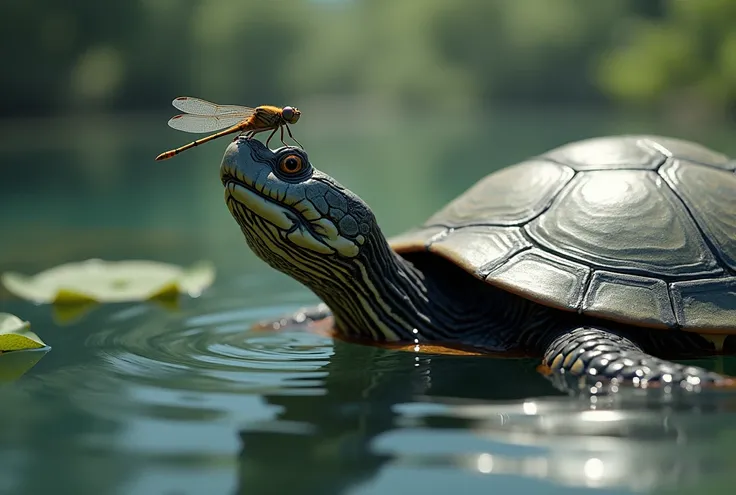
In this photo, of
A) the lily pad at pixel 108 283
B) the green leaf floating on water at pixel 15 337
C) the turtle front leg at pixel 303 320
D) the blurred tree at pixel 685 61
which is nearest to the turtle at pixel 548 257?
the turtle front leg at pixel 303 320

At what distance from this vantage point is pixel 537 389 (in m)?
2.77

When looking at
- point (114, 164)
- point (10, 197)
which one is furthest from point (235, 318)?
point (114, 164)

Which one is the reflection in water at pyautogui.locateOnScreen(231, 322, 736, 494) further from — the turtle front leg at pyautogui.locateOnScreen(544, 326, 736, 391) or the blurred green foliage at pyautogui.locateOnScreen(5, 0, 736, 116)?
the blurred green foliage at pyautogui.locateOnScreen(5, 0, 736, 116)

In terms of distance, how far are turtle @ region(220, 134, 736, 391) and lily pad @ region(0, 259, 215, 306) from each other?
4.27 ft

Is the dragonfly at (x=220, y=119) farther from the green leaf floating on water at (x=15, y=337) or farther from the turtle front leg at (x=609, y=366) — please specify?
the turtle front leg at (x=609, y=366)

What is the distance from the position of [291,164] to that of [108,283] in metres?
1.96

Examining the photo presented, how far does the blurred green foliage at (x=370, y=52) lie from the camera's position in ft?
81.5

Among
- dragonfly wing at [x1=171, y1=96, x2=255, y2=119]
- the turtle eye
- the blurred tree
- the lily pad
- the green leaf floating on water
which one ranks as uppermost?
the blurred tree

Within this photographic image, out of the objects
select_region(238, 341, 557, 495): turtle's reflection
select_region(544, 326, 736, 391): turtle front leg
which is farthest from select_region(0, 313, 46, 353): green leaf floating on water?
select_region(544, 326, 736, 391): turtle front leg

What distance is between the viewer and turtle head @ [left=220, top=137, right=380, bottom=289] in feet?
10.1

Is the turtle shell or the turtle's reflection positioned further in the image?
the turtle shell

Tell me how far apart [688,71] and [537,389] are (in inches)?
1055

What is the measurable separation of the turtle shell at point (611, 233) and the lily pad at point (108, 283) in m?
1.42

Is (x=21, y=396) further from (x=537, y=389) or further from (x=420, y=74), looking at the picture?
(x=420, y=74)
